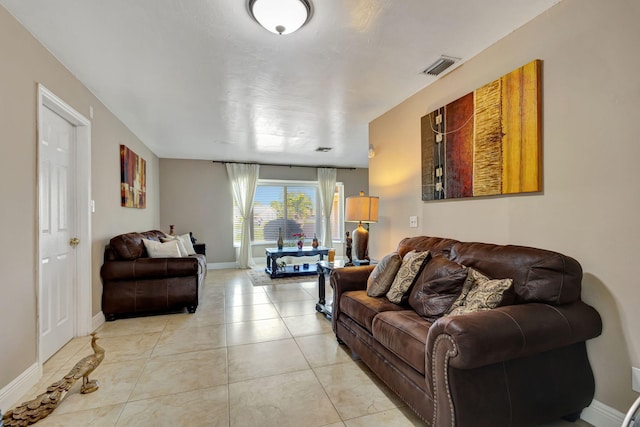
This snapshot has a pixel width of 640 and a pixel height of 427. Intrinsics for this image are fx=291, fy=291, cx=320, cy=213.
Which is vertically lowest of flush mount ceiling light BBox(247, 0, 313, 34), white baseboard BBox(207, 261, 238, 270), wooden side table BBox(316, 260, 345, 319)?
white baseboard BBox(207, 261, 238, 270)

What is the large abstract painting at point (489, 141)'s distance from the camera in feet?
6.19

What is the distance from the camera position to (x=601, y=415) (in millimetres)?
1565

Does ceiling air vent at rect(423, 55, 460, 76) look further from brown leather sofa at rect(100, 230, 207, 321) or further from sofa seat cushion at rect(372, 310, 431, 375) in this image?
brown leather sofa at rect(100, 230, 207, 321)

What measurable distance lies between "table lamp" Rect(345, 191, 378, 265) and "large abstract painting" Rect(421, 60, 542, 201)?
25.6 inches

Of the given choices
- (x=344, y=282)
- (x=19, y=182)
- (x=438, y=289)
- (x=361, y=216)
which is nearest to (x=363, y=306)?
(x=344, y=282)

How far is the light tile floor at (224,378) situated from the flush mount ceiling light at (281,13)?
236 centimetres

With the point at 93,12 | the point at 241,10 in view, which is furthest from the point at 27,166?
the point at 241,10

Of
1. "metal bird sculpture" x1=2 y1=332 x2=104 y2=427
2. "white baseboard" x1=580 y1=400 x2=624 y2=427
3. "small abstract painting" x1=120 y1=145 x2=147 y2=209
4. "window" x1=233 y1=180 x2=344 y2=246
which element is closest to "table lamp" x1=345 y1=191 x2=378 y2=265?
"white baseboard" x1=580 y1=400 x2=624 y2=427

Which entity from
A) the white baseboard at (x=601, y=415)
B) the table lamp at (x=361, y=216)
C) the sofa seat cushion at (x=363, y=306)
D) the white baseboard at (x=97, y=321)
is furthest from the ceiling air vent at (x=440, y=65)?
the white baseboard at (x=97, y=321)

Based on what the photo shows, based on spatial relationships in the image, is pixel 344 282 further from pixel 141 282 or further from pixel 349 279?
pixel 141 282

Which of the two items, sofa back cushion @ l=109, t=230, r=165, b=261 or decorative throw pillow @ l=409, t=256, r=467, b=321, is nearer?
decorative throw pillow @ l=409, t=256, r=467, b=321

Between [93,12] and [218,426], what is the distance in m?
2.57

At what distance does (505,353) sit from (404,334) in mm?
512

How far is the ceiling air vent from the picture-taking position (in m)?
2.34
